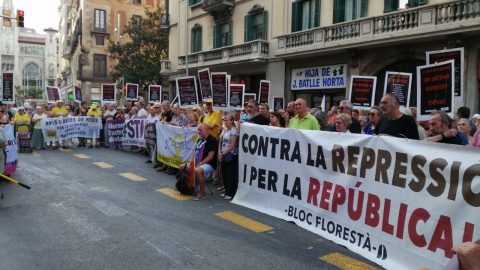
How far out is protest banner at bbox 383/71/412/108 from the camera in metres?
8.81

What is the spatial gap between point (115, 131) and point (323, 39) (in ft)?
31.5

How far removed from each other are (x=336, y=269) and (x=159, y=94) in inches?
527

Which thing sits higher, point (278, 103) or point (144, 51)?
point (144, 51)

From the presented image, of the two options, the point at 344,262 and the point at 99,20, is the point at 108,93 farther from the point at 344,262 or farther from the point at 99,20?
the point at 99,20

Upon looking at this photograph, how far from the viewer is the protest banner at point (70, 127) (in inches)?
602

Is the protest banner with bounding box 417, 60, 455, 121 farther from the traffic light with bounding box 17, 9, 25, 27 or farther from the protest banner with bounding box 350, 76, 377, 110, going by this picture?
the traffic light with bounding box 17, 9, 25, 27

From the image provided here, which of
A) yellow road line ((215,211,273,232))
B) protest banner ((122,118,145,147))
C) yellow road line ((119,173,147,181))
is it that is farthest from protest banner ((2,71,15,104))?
yellow road line ((215,211,273,232))

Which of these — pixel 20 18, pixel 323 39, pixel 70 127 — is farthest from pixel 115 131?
pixel 20 18

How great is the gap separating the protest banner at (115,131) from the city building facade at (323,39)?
869 centimetres

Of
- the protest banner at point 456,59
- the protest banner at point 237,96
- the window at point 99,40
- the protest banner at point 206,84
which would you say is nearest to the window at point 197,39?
the protest banner at point 237,96

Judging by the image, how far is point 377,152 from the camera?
4832mm

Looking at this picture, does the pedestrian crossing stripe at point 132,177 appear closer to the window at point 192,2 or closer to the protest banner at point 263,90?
the protest banner at point 263,90

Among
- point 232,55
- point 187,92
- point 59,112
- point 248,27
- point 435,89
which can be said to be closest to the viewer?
point 435,89

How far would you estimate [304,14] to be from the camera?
19719 mm
